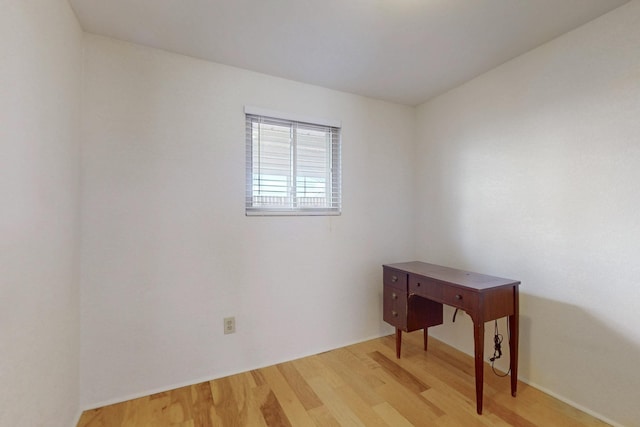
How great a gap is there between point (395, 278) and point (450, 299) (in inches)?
20.1

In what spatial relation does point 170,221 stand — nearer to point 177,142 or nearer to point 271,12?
point 177,142

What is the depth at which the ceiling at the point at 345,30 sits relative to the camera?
147cm

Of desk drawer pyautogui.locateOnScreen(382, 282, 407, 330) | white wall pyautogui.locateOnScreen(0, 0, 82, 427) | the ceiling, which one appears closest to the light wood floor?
desk drawer pyautogui.locateOnScreen(382, 282, 407, 330)

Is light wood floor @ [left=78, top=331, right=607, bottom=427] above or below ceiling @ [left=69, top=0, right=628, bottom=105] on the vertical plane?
below

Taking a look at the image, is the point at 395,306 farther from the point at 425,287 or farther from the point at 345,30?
the point at 345,30

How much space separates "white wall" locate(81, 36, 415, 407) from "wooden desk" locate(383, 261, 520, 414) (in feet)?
1.32

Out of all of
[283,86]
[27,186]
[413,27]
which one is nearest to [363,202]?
[283,86]

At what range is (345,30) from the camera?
5.45 ft

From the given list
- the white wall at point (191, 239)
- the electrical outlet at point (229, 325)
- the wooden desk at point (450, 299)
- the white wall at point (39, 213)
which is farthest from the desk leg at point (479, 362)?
the white wall at point (39, 213)

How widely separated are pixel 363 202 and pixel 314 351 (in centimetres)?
134

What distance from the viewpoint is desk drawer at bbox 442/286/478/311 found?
1.65 meters

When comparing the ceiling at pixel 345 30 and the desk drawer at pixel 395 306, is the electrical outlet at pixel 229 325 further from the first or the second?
the ceiling at pixel 345 30

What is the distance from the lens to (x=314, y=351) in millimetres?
2320

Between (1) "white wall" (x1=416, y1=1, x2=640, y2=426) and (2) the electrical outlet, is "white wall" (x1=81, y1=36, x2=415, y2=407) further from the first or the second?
(1) "white wall" (x1=416, y1=1, x2=640, y2=426)
